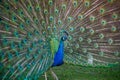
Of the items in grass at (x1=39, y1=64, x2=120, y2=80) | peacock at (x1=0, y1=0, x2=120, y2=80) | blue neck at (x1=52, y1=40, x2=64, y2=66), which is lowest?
grass at (x1=39, y1=64, x2=120, y2=80)

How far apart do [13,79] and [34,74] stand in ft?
1.20

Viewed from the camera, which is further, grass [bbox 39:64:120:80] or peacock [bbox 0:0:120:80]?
grass [bbox 39:64:120:80]

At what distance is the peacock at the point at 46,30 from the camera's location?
4668 mm

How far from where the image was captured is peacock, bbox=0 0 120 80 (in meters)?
4.67

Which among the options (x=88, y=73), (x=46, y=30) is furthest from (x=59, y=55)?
(x=88, y=73)

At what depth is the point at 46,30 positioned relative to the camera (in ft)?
15.5

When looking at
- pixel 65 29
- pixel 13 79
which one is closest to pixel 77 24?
pixel 65 29

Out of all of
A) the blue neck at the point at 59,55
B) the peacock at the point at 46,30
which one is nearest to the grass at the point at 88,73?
the blue neck at the point at 59,55

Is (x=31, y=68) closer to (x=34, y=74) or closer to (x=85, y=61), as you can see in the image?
(x=34, y=74)

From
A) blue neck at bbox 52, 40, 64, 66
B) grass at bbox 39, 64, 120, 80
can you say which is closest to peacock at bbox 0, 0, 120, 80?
blue neck at bbox 52, 40, 64, 66

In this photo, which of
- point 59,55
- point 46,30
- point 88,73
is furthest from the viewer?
point 88,73

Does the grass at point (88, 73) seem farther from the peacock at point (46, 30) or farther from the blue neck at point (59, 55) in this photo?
the peacock at point (46, 30)

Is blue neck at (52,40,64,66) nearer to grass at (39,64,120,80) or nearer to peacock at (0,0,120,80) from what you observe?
peacock at (0,0,120,80)

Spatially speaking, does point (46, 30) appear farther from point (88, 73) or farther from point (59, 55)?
point (88, 73)
